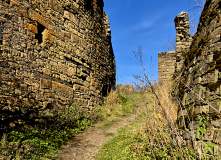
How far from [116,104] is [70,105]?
298 centimetres

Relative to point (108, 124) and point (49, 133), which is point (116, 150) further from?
point (108, 124)

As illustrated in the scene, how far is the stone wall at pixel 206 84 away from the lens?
2201 mm

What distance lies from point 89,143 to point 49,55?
8.57ft

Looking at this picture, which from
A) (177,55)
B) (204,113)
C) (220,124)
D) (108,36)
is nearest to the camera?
(220,124)

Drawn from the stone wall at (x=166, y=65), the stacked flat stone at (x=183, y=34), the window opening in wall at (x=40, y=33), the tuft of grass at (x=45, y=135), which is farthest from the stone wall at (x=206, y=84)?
the stone wall at (x=166, y=65)

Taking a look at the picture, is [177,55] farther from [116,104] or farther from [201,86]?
[201,86]

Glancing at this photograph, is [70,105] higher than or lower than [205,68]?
lower

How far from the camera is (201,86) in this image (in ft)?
8.44

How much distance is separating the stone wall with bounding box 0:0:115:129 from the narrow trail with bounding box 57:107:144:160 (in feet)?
3.70

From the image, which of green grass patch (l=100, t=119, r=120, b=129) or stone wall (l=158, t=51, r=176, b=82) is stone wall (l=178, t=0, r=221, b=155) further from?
stone wall (l=158, t=51, r=176, b=82)

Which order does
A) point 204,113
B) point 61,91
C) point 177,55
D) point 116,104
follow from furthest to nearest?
point 177,55 → point 116,104 → point 61,91 → point 204,113

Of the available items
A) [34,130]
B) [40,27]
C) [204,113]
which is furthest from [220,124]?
[40,27]

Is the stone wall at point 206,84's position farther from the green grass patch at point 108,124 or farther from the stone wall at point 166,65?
the stone wall at point 166,65

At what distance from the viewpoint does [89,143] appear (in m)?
4.64
